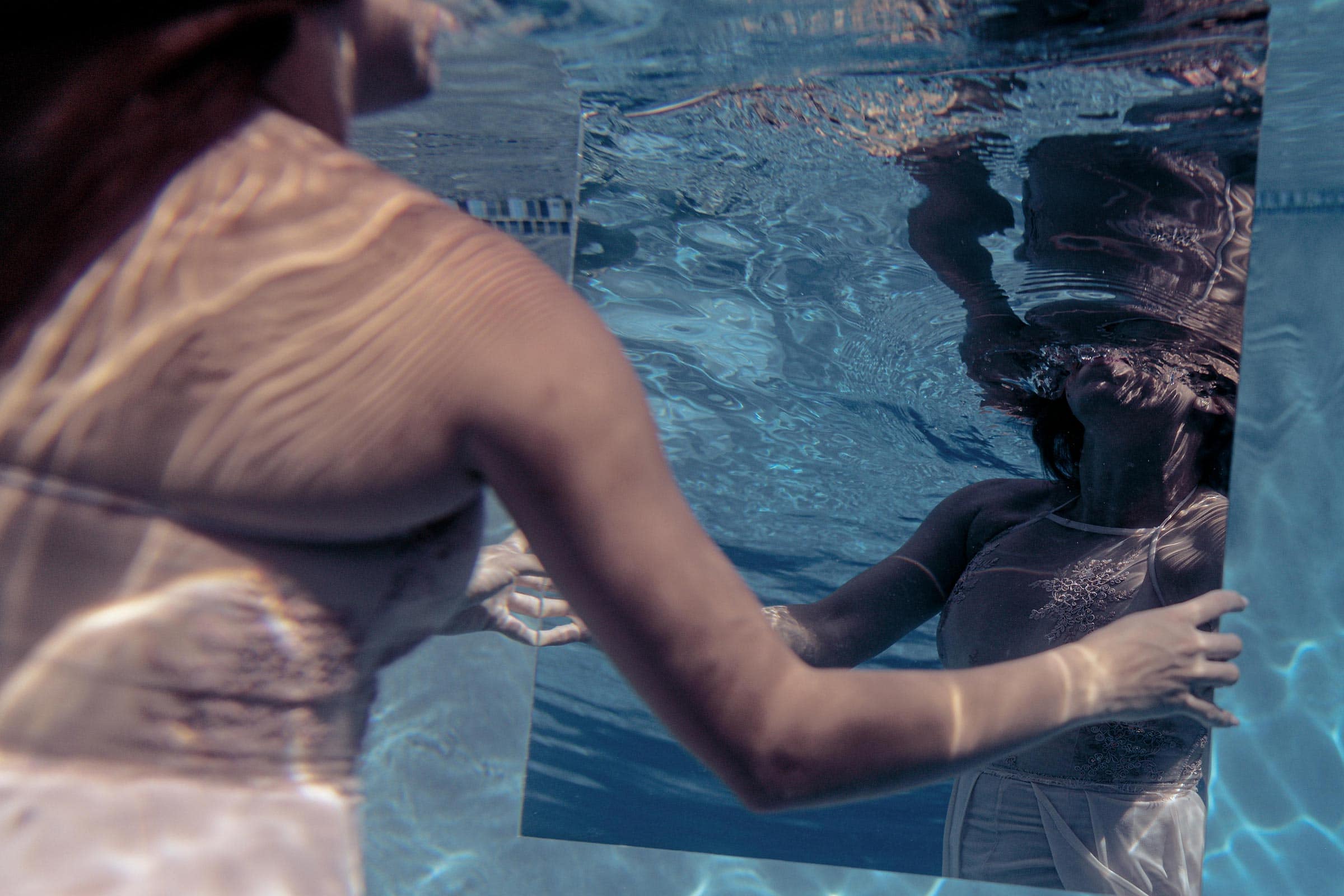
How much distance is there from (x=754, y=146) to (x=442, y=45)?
1.95m

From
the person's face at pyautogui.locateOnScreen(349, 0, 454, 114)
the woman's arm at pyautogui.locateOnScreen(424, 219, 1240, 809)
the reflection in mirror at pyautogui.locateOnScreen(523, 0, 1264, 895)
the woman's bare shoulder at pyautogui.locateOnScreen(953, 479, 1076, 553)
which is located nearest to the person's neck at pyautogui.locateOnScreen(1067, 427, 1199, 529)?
the reflection in mirror at pyautogui.locateOnScreen(523, 0, 1264, 895)

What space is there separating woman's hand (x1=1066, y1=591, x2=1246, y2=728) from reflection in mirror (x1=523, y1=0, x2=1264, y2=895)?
1762 mm

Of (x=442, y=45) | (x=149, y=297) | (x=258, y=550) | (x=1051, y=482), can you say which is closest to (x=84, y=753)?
(x=258, y=550)

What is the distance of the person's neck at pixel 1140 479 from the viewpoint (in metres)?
4.06

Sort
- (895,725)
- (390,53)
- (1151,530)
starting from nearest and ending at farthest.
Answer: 1. (895,725)
2. (390,53)
3. (1151,530)

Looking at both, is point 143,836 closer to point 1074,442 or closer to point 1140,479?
point 1140,479

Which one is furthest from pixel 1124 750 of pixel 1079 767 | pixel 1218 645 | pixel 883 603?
pixel 1218 645

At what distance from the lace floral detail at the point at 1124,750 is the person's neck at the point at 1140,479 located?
1.03 m

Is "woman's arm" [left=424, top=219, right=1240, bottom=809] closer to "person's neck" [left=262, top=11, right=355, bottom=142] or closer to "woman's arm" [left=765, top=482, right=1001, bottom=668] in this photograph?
"person's neck" [left=262, top=11, right=355, bottom=142]

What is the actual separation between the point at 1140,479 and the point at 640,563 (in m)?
3.99

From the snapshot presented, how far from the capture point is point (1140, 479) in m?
4.10

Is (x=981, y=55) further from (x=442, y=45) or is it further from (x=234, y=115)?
(x=234, y=115)

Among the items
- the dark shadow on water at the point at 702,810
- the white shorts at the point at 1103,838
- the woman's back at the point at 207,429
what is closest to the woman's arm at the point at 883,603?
the white shorts at the point at 1103,838

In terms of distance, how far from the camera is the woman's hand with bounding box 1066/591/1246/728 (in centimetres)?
177
